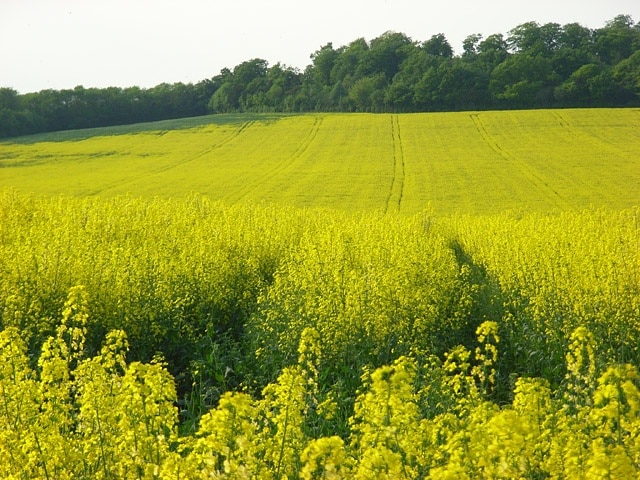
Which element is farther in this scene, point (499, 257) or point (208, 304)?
point (499, 257)

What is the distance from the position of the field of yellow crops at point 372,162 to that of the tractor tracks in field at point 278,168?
0.24 feet

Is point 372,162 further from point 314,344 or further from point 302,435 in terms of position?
point 302,435

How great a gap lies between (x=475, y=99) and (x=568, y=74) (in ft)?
31.3

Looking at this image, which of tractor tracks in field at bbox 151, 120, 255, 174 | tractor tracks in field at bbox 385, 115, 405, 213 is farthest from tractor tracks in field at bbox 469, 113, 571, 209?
tractor tracks in field at bbox 151, 120, 255, 174

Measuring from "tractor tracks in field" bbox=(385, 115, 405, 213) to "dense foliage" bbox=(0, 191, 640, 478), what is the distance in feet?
31.4

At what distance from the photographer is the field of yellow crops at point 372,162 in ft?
92.8

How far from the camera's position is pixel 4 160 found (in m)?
41.4

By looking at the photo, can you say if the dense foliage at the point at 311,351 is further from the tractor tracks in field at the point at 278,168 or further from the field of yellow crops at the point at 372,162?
the tractor tracks in field at the point at 278,168

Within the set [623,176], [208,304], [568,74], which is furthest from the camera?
[568,74]

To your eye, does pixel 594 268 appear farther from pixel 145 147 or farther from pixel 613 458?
pixel 145 147

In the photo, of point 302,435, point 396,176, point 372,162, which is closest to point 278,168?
point 372,162

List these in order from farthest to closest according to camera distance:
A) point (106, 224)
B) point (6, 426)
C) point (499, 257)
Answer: point (106, 224)
point (499, 257)
point (6, 426)

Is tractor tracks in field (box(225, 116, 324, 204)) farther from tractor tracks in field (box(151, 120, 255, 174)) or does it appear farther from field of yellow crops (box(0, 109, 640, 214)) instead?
tractor tracks in field (box(151, 120, 255, 174))

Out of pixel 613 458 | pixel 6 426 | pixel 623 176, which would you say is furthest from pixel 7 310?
pixel 623 176
